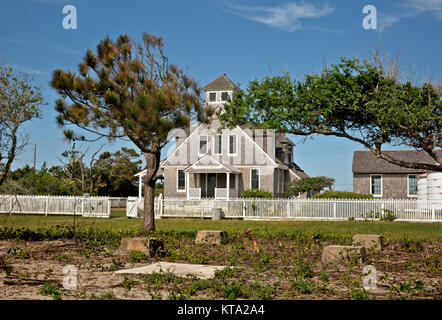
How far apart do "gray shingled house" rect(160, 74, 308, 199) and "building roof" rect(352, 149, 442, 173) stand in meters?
4.79

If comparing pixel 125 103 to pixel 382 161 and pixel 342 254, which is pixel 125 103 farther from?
pixel 382 161

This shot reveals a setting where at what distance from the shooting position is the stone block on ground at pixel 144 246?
9211 mm

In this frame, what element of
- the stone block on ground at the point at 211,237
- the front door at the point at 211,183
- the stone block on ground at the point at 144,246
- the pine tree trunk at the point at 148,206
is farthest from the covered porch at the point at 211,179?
the stone block on ground at the point at 144,246

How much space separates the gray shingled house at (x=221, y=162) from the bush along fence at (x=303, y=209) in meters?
5.14

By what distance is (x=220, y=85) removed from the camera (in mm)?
34594

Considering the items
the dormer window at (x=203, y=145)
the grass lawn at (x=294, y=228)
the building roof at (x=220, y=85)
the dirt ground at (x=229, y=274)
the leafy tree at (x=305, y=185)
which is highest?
the building roof at (x=220, y=85)

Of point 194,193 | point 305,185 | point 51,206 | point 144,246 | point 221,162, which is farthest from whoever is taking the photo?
point 221,162

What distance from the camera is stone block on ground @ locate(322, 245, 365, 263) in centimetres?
821

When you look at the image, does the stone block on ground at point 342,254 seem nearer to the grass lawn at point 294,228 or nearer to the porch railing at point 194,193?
the grass lawn at point 294,228

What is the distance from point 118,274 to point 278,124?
10249 millimetres

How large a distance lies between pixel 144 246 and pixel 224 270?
8.77ft

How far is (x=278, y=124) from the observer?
16.2m

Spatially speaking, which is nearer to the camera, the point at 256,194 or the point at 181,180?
the point at 256,194

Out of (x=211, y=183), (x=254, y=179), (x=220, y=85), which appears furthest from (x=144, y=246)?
(x=220, y=85)
